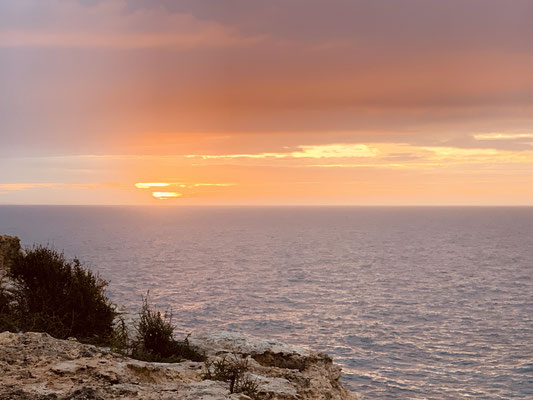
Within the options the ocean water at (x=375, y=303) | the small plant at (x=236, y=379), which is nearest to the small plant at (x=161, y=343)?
the small plant at (x=236, y=379)

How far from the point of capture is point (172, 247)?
7008 inches

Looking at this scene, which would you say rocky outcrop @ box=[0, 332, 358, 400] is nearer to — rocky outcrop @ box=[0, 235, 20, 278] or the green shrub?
the green shrub

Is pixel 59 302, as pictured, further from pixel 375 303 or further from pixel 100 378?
pixel 375 303

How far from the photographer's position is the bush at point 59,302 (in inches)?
531

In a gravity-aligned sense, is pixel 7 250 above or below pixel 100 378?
above

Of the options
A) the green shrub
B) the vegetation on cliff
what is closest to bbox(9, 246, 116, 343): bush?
the vegetation on cliff

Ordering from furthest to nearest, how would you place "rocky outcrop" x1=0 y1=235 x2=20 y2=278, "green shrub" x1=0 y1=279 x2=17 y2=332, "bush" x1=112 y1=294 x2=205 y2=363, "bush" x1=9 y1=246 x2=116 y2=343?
1. "rocky outcrop" x1=0 y1=235 x2=20 y2=278
2. "bush" x1=9 y1=246 x2=116 y2=343
3. "green shrub" x1=0 y1=279 x2=17 y2=332
4. "bush" x1=112 y1=294 x2=205 y2=363

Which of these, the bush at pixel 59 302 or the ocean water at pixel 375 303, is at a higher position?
the bush at pixel 59 302

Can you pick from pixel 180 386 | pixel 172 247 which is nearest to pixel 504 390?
pixel 180 386

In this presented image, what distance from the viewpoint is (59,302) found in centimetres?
1456

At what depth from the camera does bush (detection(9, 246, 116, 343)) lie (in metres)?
13.5

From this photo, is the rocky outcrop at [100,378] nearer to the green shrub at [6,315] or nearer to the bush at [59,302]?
the green shrub at [6,315]

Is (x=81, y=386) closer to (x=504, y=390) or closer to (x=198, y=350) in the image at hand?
(x=198, y=350)

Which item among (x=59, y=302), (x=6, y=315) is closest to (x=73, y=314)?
(x=59, y=302)
